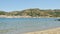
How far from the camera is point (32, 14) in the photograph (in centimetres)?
18175

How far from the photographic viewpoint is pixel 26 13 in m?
186

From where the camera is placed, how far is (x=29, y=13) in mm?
184500

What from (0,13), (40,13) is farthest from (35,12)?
(0,13)

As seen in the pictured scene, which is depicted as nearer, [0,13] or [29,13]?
[0,13]

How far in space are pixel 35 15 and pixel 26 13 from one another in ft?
37.1

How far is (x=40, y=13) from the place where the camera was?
18500cm

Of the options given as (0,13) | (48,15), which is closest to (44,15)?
(48,15)

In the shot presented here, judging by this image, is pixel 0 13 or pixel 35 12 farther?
pixel 35 12

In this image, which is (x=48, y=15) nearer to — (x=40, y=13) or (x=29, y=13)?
(x=40, y=13)

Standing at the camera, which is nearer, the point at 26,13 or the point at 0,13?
the point at 0,13

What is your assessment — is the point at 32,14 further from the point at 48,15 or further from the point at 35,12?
the point at 48,15

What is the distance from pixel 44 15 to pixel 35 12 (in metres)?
10.9

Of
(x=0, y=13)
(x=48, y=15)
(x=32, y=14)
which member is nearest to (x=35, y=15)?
(x=32, y=14)

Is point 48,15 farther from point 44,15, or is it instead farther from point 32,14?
point 32,14
